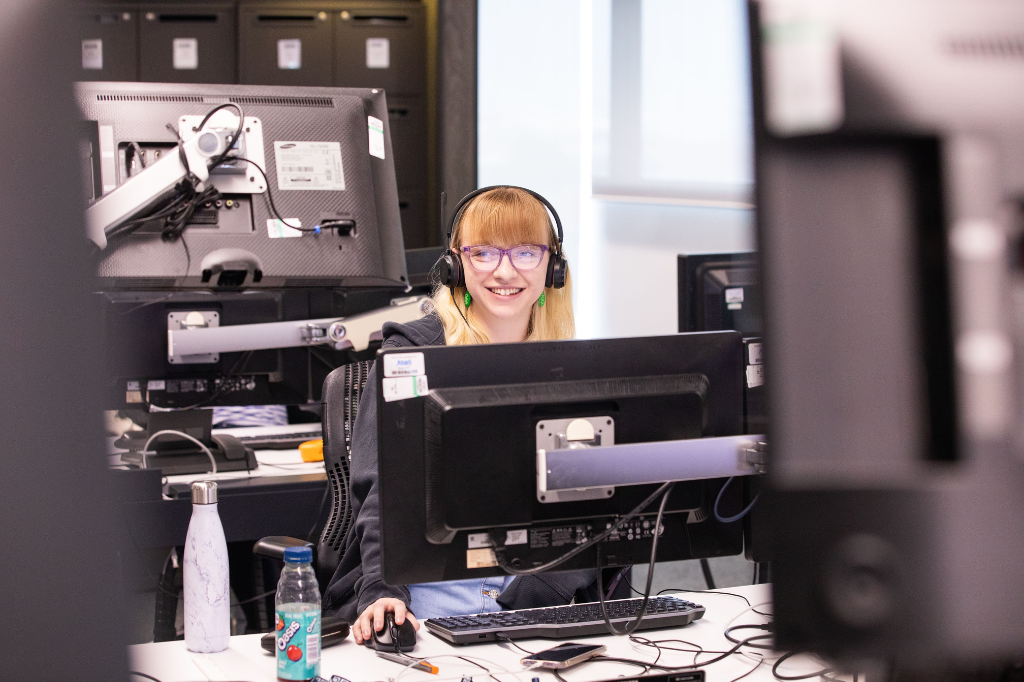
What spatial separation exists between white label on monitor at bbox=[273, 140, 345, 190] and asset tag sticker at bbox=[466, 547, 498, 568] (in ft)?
3.47

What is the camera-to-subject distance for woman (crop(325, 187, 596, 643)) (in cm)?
153

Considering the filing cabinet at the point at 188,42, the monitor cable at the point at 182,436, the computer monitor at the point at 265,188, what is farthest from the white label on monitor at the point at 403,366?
the filing cabinet at the point at 188,42

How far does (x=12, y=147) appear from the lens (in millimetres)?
346

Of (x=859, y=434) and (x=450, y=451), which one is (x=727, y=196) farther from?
(x=859, y=434)

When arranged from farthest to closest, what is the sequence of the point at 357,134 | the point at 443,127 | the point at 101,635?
the point at 443,127, the point at 357,134, the point at 101,635

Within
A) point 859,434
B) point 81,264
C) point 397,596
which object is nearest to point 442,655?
point 397,596

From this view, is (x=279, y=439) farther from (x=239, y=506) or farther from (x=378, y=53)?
(x=378, y=53)

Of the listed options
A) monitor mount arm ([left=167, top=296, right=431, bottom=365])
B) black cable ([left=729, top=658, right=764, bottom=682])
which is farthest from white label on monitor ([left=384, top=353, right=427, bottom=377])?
monitor mount arm ([left=167, top=296, right=431, bottom=365])

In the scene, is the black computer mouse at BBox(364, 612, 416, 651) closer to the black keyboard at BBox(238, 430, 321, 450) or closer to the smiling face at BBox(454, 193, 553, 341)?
the smiling face at BBox(454, 193, 553, 341)

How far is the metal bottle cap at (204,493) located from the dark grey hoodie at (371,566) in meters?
0.27

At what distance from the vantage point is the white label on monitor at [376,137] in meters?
2.03

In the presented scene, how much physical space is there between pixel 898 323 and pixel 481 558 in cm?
73

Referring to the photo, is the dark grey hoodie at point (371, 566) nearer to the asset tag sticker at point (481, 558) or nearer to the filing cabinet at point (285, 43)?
the asset tag sticker at point (481, 558)

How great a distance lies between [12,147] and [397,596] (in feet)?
4.04
